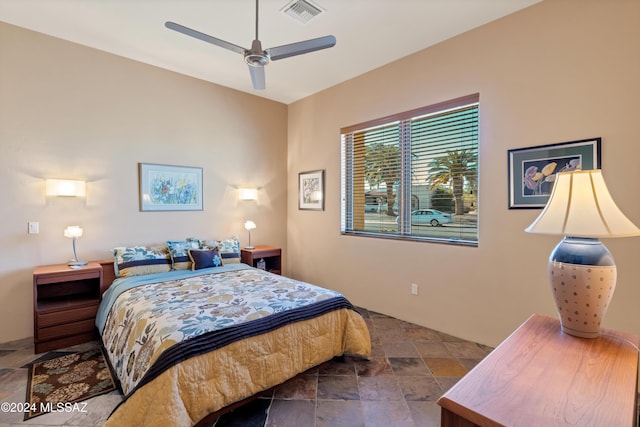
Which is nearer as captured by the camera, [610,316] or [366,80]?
[610,316]

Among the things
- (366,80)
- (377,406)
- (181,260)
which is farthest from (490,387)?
(366,80)

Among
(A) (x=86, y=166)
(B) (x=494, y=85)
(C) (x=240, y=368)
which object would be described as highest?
(B) (x=494, y=85)

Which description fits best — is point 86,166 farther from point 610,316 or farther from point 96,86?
point 610,316

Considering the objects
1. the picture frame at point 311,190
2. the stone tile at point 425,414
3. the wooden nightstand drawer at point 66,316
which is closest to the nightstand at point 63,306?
the wooden nightstand drawer at point 66,316

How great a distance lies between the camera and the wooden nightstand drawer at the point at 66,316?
273 cm

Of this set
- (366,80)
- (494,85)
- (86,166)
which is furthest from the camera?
(366,80)

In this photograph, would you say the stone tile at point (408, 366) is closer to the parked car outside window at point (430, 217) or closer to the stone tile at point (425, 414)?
the stone tile at point (425, 414)

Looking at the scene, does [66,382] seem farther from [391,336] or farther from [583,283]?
[583,283]

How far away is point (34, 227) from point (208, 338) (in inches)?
102

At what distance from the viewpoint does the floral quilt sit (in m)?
1.85

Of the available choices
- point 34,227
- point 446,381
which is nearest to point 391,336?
point 446,381

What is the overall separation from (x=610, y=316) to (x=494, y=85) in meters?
2.13

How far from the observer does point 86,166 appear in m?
3.33

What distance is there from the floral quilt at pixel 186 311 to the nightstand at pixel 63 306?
0.62 ft
